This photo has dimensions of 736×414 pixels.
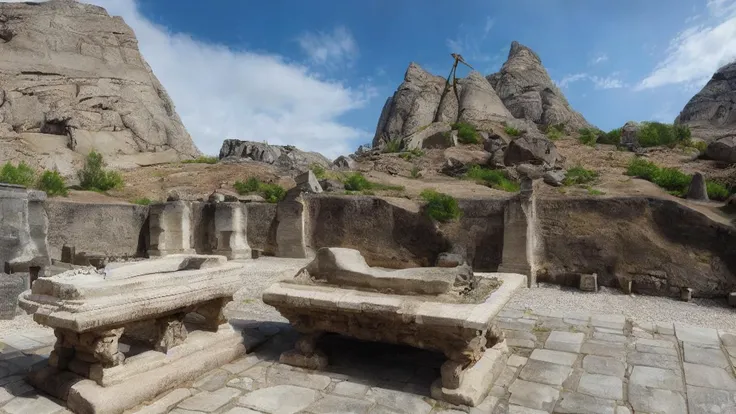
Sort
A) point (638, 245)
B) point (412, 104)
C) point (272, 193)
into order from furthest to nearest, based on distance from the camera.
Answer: point (412, 104) → point (272, 193) → point (638, 245)

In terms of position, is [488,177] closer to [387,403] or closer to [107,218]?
[107,218]

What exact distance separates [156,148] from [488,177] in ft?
57.2

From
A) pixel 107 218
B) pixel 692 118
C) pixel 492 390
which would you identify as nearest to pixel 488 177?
pixel 107 218

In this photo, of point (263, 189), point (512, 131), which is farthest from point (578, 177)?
point (263, 189)

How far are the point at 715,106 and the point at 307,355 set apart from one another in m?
33.6

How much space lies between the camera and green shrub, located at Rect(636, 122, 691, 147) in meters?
20.5

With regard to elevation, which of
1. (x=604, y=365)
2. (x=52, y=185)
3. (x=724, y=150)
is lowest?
(x=604, y=365)

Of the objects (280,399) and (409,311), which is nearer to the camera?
(280,399)

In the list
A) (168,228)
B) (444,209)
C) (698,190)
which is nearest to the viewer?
(444,209)

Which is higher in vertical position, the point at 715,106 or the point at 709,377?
the point at 715,106

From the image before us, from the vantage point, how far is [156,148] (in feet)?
79.8

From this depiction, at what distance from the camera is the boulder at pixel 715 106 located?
1064 inches

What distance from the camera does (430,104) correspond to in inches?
1216

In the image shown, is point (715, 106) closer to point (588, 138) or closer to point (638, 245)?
point (588, 138)
